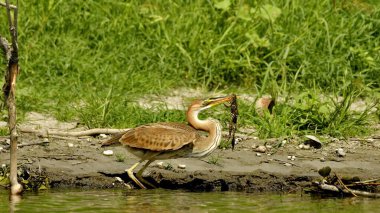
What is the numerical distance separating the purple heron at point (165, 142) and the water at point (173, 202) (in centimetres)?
29

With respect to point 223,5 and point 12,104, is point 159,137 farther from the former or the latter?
point 223,5

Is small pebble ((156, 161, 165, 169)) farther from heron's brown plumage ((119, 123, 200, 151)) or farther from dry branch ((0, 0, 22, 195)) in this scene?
dry branch ((0, 0, 22, 195))

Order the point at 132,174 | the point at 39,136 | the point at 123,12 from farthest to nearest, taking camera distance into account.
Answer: the point at 123,12, the point at 39,136, the point at 132,174

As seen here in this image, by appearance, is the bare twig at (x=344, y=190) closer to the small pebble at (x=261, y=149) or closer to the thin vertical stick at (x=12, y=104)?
the small pebble at (x=261, y=149)

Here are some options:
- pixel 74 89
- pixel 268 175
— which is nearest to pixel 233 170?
pixel 268 175

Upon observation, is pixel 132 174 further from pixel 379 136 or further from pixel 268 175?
pixel 379 136

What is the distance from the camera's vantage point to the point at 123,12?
1190 centimetres

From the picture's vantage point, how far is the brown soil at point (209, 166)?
8773mm

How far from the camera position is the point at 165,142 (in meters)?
8.55

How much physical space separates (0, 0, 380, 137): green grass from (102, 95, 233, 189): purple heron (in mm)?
1250

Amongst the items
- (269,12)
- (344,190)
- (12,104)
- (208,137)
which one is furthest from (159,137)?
(269,12)

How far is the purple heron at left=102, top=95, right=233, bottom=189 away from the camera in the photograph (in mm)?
8578

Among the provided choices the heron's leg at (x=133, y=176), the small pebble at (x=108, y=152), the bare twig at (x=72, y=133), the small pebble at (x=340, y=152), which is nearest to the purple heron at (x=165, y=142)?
the heron's leg at (x=133, y=176)

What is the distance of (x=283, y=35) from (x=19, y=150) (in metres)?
3.43
